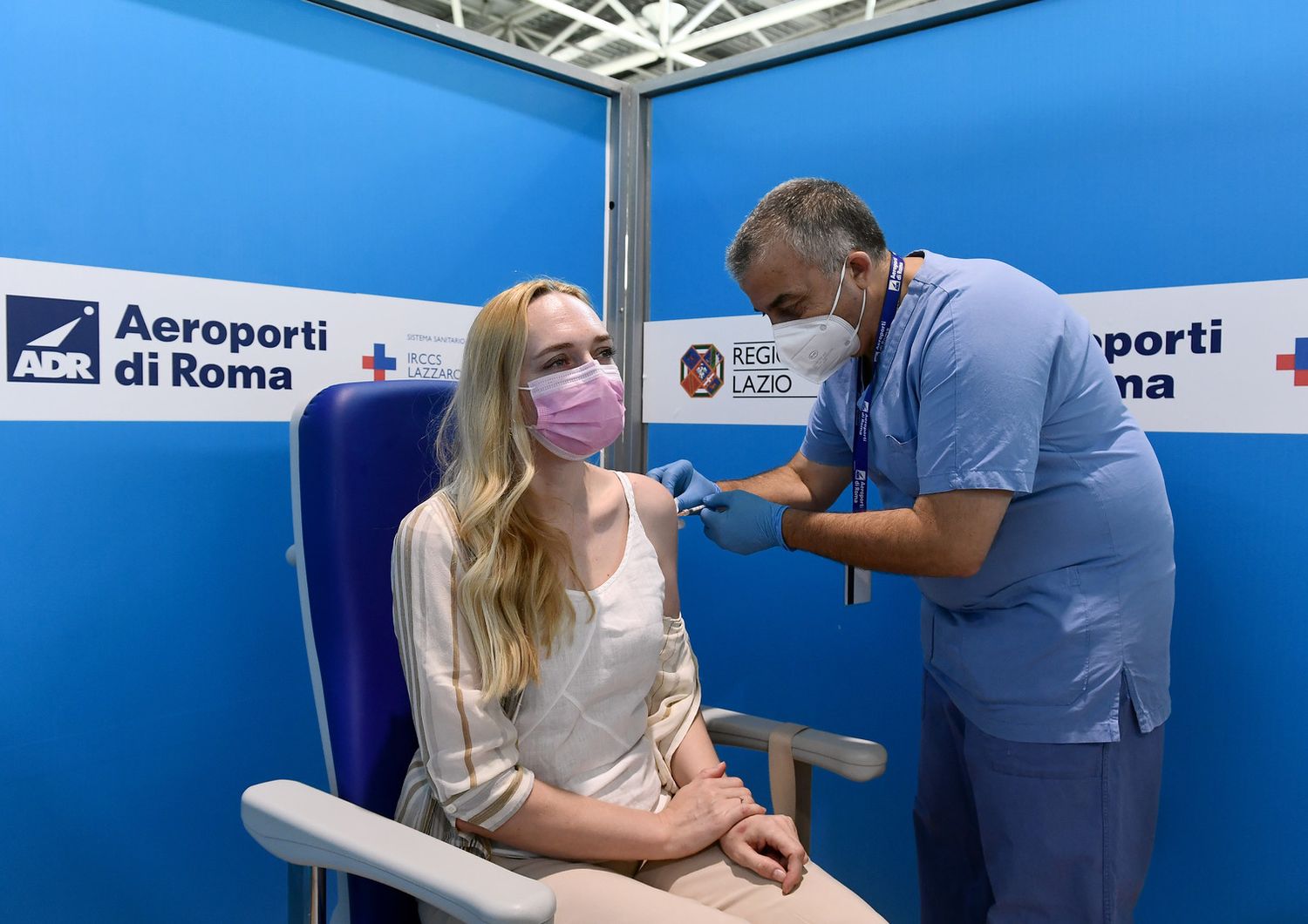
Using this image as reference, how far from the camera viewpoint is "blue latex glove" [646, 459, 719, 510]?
1.79m

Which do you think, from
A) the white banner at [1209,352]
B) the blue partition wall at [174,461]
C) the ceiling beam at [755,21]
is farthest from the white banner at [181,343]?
the ceiling beam at [755,21]

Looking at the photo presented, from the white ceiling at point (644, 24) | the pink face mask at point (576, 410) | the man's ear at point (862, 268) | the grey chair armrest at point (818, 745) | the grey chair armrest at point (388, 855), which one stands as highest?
the white ceiling at point (644, 24)

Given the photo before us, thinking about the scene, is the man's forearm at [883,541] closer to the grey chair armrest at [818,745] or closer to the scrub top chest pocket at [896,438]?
the scrub top chest pocket at [896,438]

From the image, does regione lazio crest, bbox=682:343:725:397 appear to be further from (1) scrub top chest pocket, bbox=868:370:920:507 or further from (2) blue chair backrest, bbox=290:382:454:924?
(2) blue chair backrest, bbox=290:382:454:924

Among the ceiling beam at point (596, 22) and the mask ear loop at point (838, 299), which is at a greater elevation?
the ceiling beam at point (596, 22)

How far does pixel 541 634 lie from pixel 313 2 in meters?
1.37

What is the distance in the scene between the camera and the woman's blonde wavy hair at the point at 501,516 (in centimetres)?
127

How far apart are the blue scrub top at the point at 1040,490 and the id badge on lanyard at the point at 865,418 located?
0.10 ft

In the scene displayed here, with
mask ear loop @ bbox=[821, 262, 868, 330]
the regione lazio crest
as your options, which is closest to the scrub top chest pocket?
mask ear loop @ bbox=[821, 262, 868, 330]

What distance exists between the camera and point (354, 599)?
1.35m

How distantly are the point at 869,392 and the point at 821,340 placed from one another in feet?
0.39

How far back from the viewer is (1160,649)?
1.55 m

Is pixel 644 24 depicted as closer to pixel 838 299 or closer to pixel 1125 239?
pixel 1125 239

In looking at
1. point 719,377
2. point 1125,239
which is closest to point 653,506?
point 719,377
